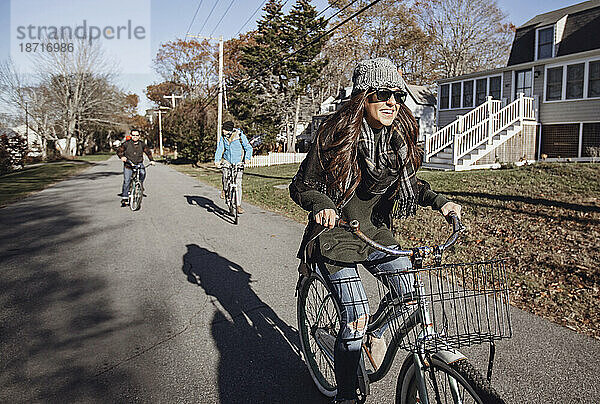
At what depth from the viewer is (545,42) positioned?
25.4 meters

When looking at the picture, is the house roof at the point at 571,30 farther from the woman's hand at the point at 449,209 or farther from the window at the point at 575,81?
the woman's hand at the point at 449,209

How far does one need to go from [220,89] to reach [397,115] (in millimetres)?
27346

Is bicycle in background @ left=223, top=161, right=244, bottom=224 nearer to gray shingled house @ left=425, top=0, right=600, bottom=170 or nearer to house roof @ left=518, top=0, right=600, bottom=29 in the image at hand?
gray shingled house @ left=425, top=0, right=600, bottom=170

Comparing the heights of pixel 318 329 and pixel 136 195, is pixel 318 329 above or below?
below

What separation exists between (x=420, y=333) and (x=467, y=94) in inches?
1109

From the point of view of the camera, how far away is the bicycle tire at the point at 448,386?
6.20ft

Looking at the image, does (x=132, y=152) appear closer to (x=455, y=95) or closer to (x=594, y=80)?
(x=594, y=80)

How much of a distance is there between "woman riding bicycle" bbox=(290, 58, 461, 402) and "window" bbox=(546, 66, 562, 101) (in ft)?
75.3

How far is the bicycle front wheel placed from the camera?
316 centimetres

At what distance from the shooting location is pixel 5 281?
6172mm

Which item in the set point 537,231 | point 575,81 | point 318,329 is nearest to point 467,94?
point 575,81

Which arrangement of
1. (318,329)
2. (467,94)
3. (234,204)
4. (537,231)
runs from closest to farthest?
(318,329) < (537,231) < (234,204) < (467,94)

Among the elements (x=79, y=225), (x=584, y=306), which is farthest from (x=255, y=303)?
(x=79, y=225)

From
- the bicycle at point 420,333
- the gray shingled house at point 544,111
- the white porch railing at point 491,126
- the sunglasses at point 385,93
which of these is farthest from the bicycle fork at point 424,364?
the white porch railing at point 491,126
